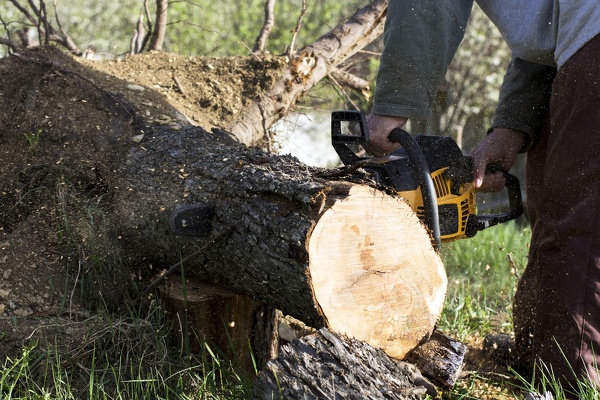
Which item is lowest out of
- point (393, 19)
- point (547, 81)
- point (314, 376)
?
point (314, 376)

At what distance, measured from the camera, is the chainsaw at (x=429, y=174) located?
2551mm

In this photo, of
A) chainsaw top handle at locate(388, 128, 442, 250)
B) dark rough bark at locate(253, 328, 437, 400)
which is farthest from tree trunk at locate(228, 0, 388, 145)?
dark rough bark at locate(253, 328, 437, 400)

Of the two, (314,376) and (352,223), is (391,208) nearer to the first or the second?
(352,223)

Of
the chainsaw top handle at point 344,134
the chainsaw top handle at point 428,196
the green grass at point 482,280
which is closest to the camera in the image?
the chainsaw top handle at point 428,196

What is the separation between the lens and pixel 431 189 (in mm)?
2521

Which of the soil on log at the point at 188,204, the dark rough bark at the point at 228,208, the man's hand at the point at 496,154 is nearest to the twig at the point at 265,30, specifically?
the soil on log at the point at 188,204

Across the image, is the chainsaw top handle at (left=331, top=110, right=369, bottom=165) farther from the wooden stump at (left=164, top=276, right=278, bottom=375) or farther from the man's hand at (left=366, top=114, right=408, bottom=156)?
the wooden stump at (left=164, top=276, right=278, bottom=375)

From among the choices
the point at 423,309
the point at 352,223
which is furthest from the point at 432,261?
the point at 352,223

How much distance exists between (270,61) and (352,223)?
254 centimetres

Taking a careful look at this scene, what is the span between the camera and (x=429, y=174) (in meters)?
2.55

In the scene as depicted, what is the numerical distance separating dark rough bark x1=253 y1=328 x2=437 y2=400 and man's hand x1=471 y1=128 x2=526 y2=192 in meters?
1.11

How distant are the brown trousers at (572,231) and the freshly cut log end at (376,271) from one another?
398 millimetres

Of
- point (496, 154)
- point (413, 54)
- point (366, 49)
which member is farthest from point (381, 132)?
point (366, 49)

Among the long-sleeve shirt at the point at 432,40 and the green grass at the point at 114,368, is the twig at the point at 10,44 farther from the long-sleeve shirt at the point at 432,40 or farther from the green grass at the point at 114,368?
the long-sleeve shirt at the point at 432,40
